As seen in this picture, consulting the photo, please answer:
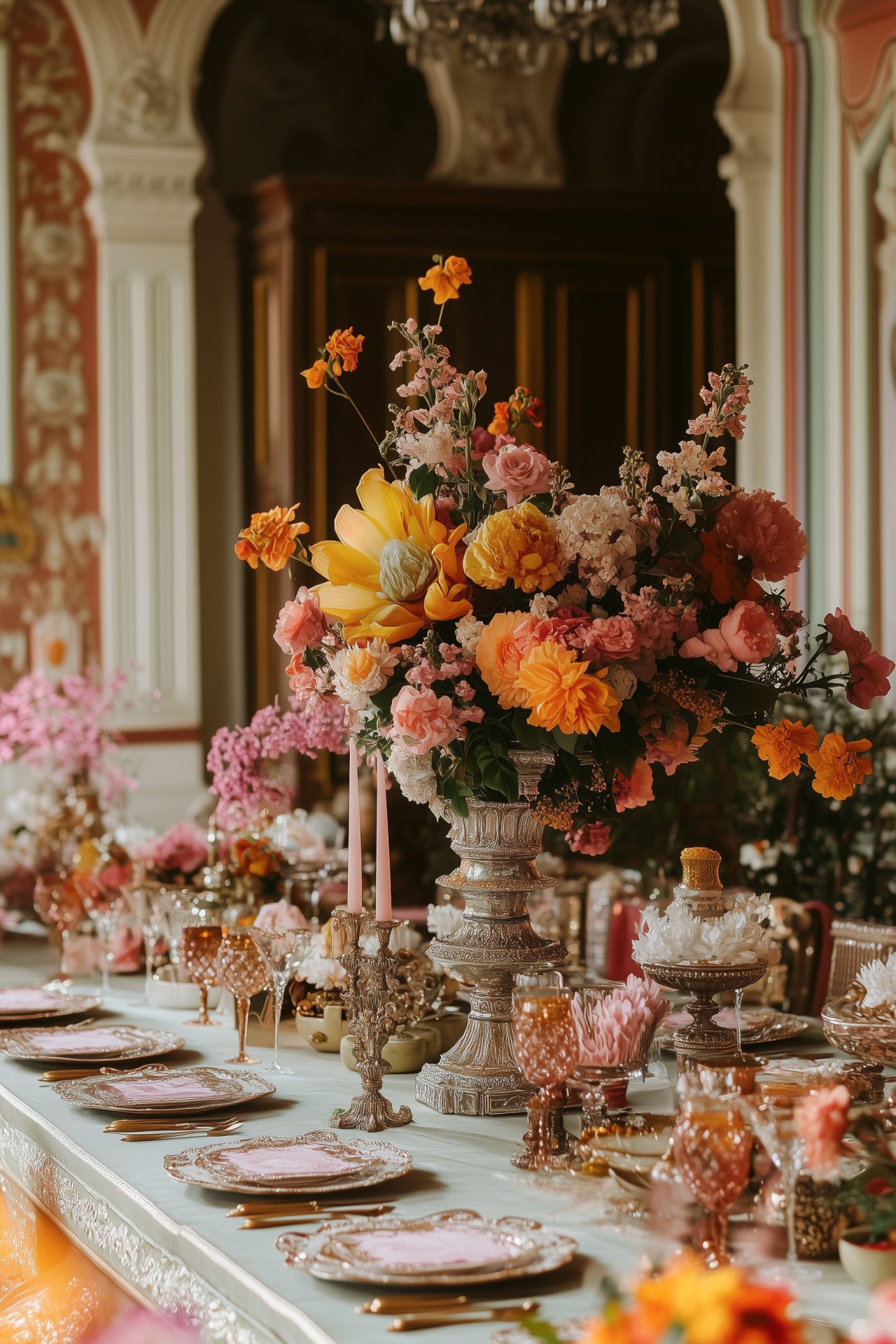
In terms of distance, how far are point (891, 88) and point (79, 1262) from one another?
12.6 ft

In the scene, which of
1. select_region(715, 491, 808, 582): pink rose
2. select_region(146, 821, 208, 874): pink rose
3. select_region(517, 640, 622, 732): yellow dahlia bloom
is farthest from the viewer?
select_region(146, 821, 208, 874): pink rose

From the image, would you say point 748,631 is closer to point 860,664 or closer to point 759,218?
point 860,664

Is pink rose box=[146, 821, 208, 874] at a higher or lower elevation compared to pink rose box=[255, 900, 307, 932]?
higher

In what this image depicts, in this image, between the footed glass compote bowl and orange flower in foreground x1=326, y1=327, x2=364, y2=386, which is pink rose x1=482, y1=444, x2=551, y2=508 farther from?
the footed glass compote bowl

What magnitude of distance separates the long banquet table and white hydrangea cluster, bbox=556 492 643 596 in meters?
0.67

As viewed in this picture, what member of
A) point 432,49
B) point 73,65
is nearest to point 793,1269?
point 432,49

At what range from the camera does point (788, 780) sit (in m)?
4.61

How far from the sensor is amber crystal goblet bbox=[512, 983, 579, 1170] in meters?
1.90

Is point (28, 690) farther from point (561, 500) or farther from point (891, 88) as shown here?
point (891, 88)

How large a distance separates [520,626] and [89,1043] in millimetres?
987

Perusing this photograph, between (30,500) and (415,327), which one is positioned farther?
(30,500)

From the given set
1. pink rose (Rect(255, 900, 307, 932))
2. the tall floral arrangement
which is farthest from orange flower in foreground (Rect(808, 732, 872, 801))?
pink rose (Rect(255, 900, 307, 932))

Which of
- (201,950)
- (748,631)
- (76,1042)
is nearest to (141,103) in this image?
(201,950)

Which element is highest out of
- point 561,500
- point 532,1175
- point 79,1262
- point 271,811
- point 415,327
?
point 415,327
